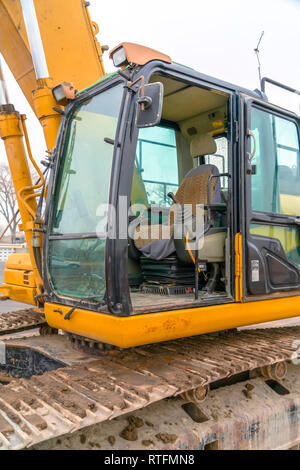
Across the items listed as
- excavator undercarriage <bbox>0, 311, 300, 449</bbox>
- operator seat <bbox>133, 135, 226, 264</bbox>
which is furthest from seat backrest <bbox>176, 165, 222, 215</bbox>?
excavator undercarriage <bbox>0, 311, 300, 449</bbox>

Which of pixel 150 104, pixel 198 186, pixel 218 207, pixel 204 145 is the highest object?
pixel 204 145

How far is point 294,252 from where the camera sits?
3775mm

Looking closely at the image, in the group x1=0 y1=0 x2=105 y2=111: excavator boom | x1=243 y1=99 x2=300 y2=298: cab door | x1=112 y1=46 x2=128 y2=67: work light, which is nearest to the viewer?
x1=112 y1=46 x2=128 y2=67: work light

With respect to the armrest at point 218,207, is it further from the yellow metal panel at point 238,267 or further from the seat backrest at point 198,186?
the yellow metal panel at point 238,267

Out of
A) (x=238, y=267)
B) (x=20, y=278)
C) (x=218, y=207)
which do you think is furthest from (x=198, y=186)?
(x=20, y=278)

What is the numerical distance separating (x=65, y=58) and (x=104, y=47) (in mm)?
592

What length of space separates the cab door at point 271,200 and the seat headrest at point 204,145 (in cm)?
87

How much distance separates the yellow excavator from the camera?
2.68 m

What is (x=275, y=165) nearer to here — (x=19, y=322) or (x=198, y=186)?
(x=198, y=186)

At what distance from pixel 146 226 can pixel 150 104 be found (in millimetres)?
1503

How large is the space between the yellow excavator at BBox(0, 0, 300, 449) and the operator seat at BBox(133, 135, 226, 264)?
0.01 meters

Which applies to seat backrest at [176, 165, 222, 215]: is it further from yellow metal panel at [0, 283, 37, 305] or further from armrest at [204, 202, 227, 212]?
yellow metal panel at [0, 283, 37, 305]

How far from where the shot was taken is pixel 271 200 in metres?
3.66
